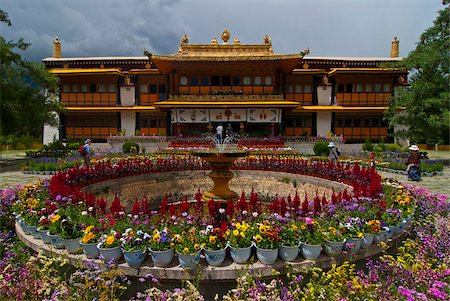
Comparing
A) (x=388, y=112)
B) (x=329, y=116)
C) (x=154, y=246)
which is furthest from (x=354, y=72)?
(x=154, y=246)

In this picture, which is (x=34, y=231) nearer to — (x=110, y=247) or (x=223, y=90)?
(x=110, y=247)

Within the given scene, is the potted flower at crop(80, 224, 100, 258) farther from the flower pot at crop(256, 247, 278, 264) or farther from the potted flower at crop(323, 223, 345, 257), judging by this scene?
the potted flower at crop(323, 223, 345, 257)

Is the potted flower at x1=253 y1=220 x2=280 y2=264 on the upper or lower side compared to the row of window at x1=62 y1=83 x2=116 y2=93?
lower

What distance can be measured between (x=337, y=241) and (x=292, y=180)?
8.11m

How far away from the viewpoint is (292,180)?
42.6 ft

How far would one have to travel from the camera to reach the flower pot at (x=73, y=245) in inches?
199

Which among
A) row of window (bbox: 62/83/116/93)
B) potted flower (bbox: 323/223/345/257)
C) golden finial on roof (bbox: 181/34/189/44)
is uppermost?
golden finial on roof (bbox: 181/34/189/44)

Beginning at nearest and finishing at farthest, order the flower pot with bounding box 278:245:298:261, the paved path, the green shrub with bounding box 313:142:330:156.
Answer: the flower pot with bounding box 278:245:298:261, the paved path, the green shrub with bounding box 313:142:330:156

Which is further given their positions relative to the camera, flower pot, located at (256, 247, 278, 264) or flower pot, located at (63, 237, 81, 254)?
flower pot, located at (63, 237, 81, 254)

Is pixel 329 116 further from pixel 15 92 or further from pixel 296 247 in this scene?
pixel 296 247

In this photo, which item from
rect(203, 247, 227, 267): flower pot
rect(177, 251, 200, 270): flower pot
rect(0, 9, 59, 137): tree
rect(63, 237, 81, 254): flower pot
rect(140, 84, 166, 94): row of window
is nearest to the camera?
rect(177, 251, 200, 270): flower pot

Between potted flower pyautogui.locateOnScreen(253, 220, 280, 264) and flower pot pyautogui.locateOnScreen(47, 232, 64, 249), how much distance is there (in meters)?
3.37

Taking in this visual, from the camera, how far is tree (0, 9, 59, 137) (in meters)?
16.9

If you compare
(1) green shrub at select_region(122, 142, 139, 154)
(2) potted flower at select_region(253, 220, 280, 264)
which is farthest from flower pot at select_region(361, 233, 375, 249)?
(1) green shrub at select_region(122, 142, 139, 154)
